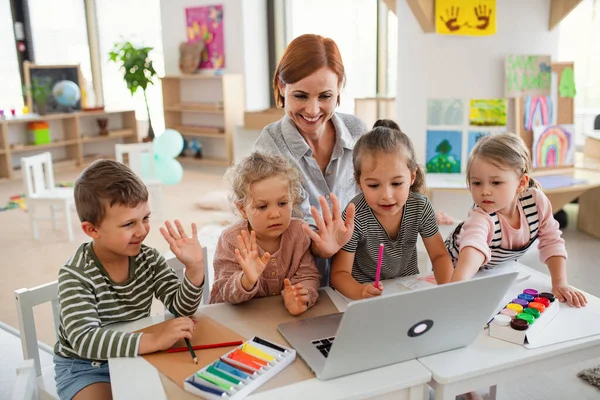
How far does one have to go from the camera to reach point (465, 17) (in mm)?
2920

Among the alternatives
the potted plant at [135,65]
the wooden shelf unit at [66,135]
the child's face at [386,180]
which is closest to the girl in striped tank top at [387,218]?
the child's face at [386,180]

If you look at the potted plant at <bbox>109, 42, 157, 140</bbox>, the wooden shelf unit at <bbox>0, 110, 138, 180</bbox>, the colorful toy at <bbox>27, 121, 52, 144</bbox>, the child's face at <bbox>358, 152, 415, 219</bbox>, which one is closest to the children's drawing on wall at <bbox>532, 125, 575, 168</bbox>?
the child's face at <bbox>358, 152, 415, 219</bbox>

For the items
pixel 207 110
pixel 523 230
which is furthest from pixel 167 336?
pixel 207 110

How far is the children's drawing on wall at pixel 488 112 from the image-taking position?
10.2 feet

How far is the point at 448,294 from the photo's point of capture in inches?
35.0

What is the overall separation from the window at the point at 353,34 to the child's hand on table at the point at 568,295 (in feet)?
12.6

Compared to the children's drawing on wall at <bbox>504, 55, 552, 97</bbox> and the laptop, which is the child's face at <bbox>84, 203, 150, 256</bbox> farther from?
the children's drawing on wall at <bbox>504, 55, 552, 97</bbox>

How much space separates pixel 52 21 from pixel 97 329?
7061 mm

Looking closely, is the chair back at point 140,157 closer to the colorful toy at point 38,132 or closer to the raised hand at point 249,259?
the colorful toy at point 38,132

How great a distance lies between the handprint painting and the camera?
2896mm

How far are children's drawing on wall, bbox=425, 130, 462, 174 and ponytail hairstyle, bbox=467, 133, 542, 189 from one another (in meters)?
1.74

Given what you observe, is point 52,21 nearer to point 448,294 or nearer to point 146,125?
point 146,125

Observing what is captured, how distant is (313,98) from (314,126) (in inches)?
3.8

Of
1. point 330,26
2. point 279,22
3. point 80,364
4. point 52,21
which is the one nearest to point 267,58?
point 279,22
